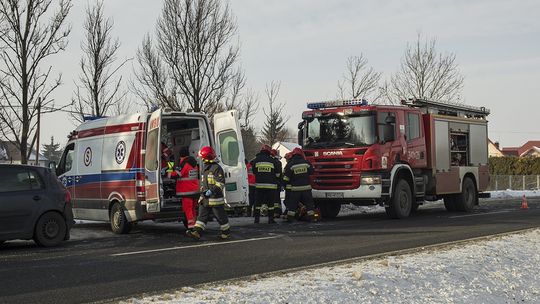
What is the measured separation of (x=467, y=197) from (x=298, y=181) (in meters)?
6.69

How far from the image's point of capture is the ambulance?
1141 cm

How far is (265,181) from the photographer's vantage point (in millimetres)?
13828

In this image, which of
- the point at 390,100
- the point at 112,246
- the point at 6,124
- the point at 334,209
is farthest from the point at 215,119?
the point at 390,100

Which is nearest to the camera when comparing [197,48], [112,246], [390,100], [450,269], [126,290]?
[126,290]

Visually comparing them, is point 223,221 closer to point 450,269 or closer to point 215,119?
point 215,119

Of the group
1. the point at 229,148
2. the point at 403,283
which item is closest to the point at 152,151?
the point at 229,148

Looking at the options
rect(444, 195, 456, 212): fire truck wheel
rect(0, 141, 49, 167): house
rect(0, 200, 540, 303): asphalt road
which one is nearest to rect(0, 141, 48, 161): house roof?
rect(0, 141, 49, 167): house

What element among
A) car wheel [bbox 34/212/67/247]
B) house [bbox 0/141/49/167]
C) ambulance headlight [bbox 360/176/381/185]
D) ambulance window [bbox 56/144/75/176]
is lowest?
car wheel [bbox 34/212/67/247]

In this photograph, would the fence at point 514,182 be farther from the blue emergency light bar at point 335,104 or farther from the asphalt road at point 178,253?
the blue emergency light bar at point 335,104

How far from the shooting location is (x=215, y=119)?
42.3 feet

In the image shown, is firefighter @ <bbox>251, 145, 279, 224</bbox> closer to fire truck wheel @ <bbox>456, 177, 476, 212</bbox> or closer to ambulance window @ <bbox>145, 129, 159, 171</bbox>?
ambulance window @ <bbox>145, 129, 159, 171</bbox>

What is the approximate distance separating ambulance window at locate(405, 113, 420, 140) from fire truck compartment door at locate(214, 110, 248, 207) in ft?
16.6

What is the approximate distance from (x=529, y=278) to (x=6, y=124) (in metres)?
13.4

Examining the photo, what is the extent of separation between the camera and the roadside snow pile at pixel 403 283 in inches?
228
